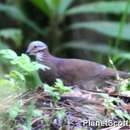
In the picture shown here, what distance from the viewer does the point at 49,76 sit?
18.2 feet

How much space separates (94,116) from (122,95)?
0.49 m

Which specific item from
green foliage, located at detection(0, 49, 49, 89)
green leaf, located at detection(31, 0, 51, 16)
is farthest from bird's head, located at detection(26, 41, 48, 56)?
green leaf, located at detection(31, 0, 51, 16)

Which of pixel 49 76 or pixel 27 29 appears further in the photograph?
pixel 27 29

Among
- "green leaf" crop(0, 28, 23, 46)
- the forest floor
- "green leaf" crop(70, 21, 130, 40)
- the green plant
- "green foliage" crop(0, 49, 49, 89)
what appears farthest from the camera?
the green plant

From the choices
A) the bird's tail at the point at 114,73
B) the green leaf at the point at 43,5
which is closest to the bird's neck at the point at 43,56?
the bird's tail at the point at 114,73

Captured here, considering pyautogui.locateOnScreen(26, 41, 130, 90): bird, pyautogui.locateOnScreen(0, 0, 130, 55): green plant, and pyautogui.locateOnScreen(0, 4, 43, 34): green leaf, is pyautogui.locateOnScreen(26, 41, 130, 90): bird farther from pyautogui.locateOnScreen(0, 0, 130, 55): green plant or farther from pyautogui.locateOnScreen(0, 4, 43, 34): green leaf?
pyautogui.locateOnScreen(0, 4, 43, 34): green leaf

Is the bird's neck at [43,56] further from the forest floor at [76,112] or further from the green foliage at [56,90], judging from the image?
the green foliage at [56,90]

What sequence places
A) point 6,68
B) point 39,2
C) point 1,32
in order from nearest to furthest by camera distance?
point 6,68
point 1,32
point 39,2

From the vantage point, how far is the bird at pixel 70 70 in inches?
225

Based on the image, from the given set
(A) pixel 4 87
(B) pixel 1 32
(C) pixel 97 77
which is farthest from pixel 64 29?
(A) pixel 4 87

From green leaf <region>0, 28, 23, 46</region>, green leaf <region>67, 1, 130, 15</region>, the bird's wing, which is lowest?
the bird's wing

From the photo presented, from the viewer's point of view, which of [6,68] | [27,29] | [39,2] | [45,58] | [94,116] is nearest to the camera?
[94,116]

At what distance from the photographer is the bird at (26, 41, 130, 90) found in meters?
5.70

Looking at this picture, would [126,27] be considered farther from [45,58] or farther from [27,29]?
[45,58]
